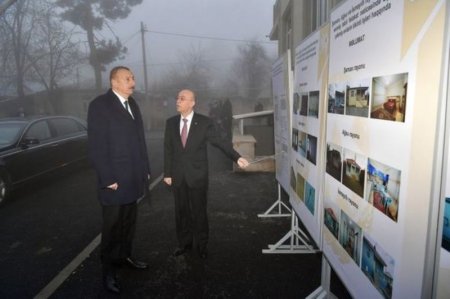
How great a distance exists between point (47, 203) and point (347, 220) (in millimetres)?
6181

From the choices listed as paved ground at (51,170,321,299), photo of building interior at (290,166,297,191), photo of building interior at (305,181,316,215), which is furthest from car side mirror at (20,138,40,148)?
photo of building interior at (305,181,316,215)

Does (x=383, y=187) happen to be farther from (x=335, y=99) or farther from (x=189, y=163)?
(x=189, y=163)

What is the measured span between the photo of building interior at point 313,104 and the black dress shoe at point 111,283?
2467 millimetres

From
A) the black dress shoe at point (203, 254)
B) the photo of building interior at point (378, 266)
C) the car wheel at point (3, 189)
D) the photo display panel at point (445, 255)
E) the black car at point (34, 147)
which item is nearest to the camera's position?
the photo display panel at point (445, 255)

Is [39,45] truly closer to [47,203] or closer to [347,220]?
[47,203]

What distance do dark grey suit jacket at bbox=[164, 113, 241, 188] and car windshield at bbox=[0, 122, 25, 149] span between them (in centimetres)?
450

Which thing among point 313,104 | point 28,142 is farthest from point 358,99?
point 28,142

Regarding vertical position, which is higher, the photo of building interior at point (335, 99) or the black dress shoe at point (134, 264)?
the photo of building interior at point (335, 99)

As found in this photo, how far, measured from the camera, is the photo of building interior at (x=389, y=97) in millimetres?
1505

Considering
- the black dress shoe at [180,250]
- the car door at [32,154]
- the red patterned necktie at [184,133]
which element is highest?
the red patterned necktie at [184,133]

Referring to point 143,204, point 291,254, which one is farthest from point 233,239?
point 143,204

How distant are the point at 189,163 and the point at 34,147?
4968 mm

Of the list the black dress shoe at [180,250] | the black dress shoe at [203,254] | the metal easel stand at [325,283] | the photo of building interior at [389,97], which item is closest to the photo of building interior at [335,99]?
the photo of building interior at [389,97]

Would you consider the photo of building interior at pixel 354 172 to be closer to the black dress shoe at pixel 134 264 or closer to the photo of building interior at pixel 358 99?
the photo of building interior at pixel 358 99
